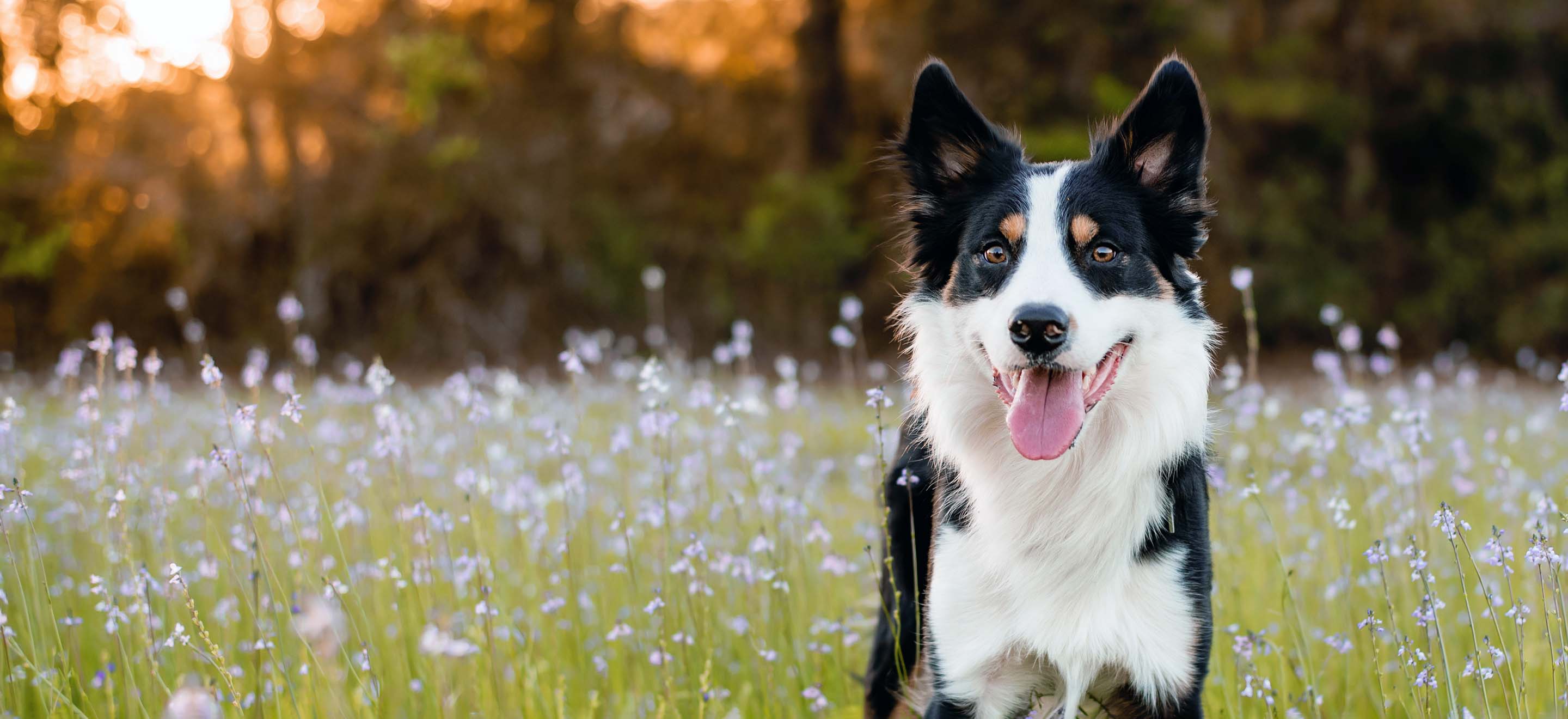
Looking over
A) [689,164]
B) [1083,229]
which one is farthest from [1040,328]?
[689,164]

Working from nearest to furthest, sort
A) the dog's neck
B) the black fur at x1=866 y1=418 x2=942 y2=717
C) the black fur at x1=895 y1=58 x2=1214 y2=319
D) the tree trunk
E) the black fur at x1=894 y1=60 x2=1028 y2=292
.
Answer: the dog's neck, the black fur at x1=895 y1=58 x2=1214 y2=319, the black fur at x1=894 y1=60 x2=1028 y2=292, the black fur at x1=866 y1=418 x2=942 y2=717, the tree trunk

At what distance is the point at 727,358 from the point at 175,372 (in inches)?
378

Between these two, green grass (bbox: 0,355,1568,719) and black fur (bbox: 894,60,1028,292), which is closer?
green grass (bbox: 0,355,1568,719)

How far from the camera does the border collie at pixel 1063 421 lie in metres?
2.70

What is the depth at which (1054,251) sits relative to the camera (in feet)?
9.42

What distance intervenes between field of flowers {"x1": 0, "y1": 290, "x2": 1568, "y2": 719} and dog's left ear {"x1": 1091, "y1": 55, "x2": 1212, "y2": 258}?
63 centimetres

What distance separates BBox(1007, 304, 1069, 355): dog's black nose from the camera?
8.27ft

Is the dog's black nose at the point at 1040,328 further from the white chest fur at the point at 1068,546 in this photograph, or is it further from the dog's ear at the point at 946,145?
the dog's ear at the point at 946,145

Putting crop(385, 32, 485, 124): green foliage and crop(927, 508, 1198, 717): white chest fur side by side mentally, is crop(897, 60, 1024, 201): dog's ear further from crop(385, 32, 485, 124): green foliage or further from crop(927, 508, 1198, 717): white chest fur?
crop(385, 32, 485, 124): green foliage

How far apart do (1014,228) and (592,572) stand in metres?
2.46

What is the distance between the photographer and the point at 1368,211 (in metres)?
16.5

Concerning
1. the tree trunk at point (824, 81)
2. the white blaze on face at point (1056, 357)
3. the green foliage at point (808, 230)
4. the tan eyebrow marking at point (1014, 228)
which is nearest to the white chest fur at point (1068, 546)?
the white blaze on face at point (1056, 357)

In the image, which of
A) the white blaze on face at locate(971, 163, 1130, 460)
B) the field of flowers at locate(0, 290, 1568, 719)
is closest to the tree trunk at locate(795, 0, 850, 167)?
the field of flowers at locate(0, 290, 1568, 719)

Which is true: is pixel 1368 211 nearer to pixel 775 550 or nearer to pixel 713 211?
pixel 713 211
